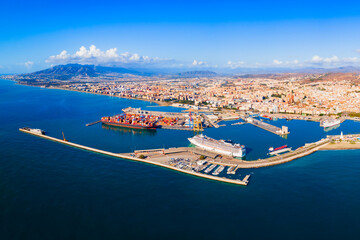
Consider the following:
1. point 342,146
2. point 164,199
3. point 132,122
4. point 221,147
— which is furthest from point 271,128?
point 164,199

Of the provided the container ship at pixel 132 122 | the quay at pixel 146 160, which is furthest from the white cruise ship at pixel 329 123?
the container ship at pixel 132 122

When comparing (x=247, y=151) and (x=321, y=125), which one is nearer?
(x=247, y=151)

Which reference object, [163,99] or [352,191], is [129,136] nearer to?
[352,191]

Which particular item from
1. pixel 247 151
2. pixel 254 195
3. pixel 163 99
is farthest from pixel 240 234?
pixel 163 99

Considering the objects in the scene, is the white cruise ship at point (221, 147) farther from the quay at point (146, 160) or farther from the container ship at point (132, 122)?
the container ship at point (132, 122)

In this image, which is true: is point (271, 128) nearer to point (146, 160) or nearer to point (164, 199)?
point (146, 160)

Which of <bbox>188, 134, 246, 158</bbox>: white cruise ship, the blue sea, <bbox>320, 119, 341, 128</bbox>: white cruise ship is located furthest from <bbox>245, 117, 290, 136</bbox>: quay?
<bbox>188, 134, 246, 158</bbox>: white cruise ship
